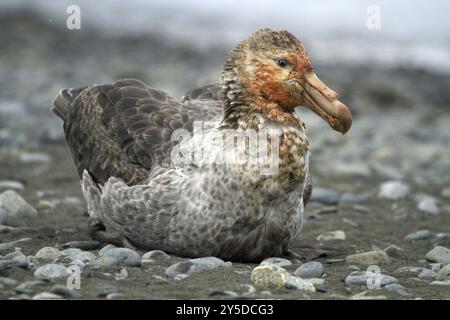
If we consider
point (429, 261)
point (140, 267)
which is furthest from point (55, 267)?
point (429, 261)

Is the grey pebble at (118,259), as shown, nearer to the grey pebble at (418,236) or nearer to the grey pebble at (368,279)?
the grey pebble at (368,279)

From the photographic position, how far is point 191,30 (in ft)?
68.3

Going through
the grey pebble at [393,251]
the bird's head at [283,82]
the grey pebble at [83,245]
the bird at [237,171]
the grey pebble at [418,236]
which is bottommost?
the grey pebble at [418,236]

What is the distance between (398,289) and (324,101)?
1395 mm

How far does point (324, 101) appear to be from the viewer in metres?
6.62

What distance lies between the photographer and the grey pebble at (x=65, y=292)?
18.1 ft

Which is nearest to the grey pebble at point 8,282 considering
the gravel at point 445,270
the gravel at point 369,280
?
the gravel at point 369,280

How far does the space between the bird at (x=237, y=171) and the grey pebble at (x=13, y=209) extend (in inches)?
44.8

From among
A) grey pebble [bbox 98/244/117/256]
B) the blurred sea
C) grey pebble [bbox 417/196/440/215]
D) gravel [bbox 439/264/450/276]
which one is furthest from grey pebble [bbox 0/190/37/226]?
the blurred sea

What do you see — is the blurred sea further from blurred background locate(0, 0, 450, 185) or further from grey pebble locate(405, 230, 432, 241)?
grey pebble locate(405, 230, 432, 241)

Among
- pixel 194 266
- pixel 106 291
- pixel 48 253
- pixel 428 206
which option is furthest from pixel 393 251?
pixel 106 291

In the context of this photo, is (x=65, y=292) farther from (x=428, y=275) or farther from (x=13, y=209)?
(x=13, y=209)
